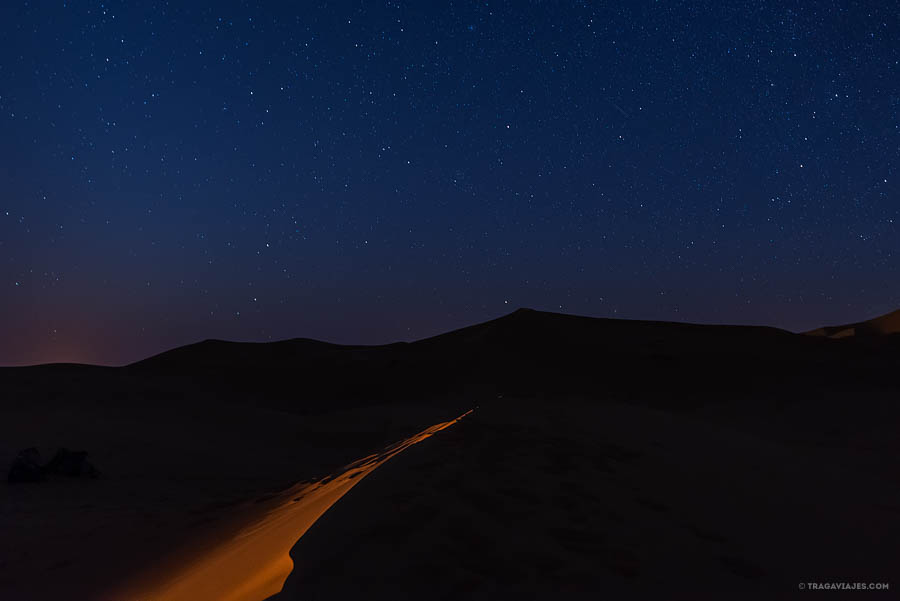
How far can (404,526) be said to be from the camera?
11.2 feet

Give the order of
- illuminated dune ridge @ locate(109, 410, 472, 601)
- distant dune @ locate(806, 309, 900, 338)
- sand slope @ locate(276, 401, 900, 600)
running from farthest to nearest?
distant dune @ locate(806, 309, 900, 338)
illuminated dune ridge @ locate(109, 410, 472, 601)
sand slope @ locate(276, 401, 900, 600)

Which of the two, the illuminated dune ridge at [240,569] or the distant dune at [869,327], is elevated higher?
the illuminated dune ridge at [240,569]

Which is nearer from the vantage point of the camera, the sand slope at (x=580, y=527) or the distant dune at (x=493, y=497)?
the sand slope at (x=580, y=527)

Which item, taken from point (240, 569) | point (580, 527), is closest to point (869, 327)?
point (580, 527)

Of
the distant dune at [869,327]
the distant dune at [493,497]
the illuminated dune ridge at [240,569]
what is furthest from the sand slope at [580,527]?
the distant dune at [869,327]

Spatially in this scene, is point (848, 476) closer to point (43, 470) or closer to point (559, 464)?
point (559, 464)

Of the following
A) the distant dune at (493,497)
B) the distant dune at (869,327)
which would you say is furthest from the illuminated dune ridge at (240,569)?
the distant dune at (869,327)

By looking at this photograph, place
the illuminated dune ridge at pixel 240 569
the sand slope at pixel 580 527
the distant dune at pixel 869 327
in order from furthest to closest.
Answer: the distant dune at pixel 869 327
the illuminated dune ridge at pixel 240 569
the sand slope at pixel 580 527

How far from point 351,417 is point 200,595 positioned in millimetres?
16736

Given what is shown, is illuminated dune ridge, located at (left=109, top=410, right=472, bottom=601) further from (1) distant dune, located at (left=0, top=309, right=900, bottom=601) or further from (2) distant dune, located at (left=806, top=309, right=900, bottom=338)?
(2) distant dune, located at (left=806, top=309, right=900, bottom=338)

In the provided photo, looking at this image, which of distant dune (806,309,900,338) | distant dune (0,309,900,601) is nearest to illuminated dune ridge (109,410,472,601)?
distant dune (0,309,900,601)

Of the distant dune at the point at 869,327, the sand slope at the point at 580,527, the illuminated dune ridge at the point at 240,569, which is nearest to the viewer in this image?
the sand slope at the point at 580,527

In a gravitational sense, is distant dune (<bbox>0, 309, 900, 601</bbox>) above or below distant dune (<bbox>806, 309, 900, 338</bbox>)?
above

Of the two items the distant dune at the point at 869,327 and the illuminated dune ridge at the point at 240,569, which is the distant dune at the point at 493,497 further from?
the distant dune at the point at 869,327
